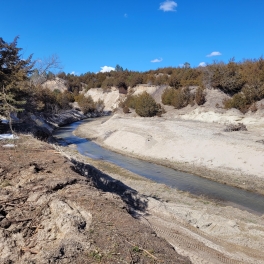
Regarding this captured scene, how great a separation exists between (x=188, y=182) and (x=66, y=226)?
12067 millimetres

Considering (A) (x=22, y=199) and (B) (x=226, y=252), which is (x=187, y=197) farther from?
(A) (x=22, y=199)

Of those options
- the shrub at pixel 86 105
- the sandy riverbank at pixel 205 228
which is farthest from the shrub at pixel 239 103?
the shrub at pixel 86 105

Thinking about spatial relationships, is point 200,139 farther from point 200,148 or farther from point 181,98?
point 181,98

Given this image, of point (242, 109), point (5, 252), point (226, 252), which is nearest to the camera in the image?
point (5, 252)

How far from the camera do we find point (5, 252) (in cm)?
516

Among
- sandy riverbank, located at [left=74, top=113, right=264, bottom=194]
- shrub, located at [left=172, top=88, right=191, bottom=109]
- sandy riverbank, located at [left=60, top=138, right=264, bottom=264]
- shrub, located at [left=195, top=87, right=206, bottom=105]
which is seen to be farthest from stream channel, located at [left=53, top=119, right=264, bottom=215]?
shrub, located at [left=172, top=88, right=191, bottom=109]

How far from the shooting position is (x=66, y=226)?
19.5 ft

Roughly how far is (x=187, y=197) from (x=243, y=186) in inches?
144

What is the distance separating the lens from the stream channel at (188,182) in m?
14.1

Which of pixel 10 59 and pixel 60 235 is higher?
pixel 10 59

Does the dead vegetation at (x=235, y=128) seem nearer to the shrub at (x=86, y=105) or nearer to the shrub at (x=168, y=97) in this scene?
the shrub at (x=168, y=97)

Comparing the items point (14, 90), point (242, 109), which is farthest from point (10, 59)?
point (242, 109)

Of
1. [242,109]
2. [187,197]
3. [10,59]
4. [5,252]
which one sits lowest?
[187,197]

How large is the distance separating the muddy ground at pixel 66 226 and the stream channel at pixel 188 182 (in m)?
8.43
